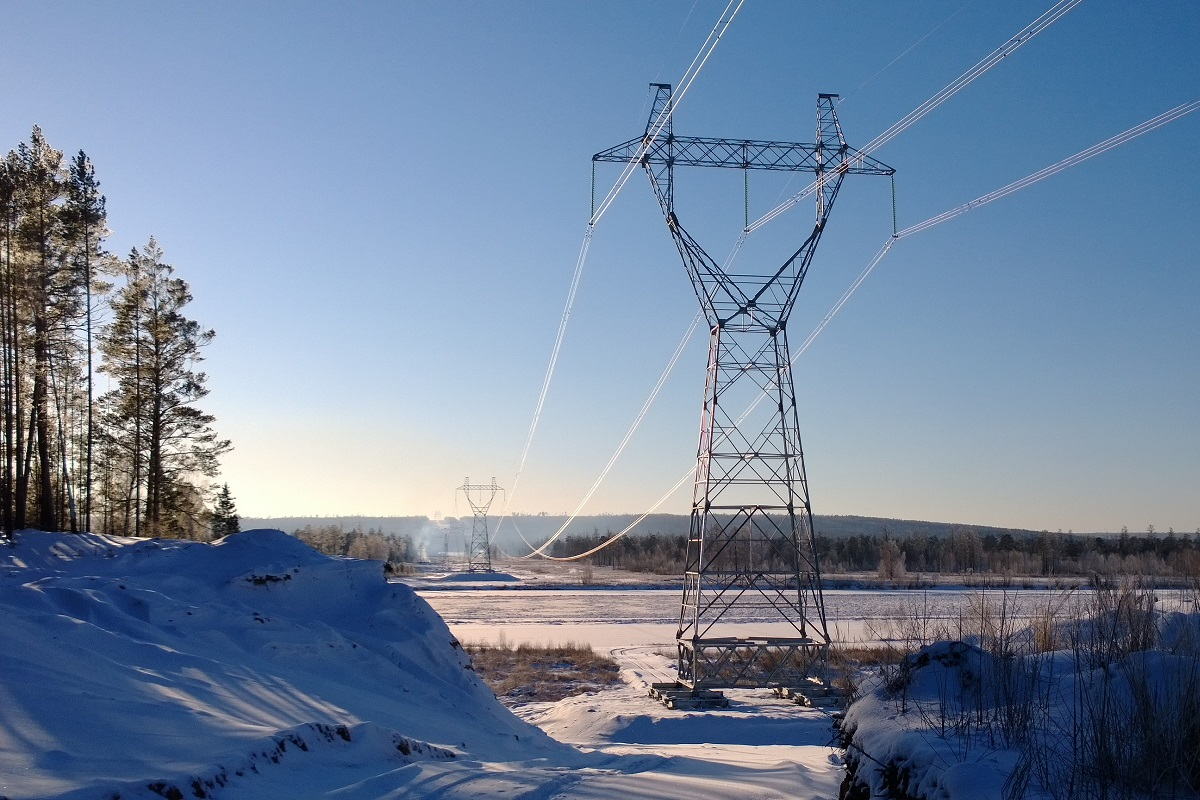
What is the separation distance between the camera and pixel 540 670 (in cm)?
3253

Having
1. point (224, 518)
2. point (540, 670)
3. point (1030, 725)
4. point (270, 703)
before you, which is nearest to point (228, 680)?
point (270, 703)

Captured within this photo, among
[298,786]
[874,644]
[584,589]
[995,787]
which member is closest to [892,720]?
[995,787]

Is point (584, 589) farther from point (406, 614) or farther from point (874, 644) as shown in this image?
point (406, 614)

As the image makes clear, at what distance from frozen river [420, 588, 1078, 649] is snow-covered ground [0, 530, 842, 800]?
15.4m

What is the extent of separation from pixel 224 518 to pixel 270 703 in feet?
148

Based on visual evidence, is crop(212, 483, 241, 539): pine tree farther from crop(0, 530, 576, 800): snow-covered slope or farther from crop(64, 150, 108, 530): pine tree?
crop(0, 530, 576, 800): snow-covered slope

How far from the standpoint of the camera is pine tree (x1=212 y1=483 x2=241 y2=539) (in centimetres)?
5059

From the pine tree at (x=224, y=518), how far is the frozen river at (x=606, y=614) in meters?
13.3

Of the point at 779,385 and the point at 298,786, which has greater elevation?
the point at 779,385

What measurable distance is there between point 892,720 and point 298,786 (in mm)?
4766

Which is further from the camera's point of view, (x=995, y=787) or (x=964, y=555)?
(x=964, y=555)

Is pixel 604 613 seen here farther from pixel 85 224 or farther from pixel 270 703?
pixel 270 703

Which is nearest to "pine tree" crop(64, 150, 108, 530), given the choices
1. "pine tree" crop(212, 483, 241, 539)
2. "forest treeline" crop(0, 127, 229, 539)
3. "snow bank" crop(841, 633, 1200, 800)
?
"forest treeline" crop(0, 127, 229, 539)

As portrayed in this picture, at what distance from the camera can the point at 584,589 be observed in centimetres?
9094
